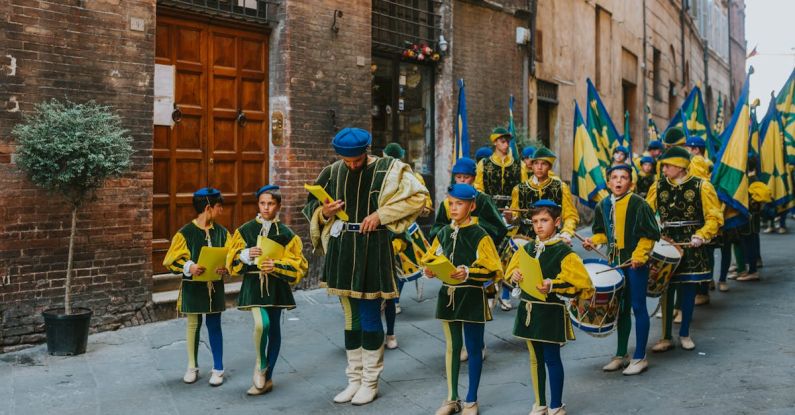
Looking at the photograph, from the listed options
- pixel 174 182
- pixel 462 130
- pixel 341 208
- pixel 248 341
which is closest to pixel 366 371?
pixel 341 208

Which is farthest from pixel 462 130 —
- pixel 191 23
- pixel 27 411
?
pixel 27 411

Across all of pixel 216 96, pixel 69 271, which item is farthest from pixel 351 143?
pixel 216 96

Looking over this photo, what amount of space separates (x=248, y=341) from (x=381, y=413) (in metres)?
2.53

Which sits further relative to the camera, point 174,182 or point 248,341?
point 174,182

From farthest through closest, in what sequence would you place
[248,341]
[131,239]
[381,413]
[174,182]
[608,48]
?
[608,48], [174,182], [131,239], [248,341], [381,413]

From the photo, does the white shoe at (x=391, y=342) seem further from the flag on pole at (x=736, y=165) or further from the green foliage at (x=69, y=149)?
the flag on pole at (x=736, y=165)

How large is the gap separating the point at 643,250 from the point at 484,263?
1.72 m

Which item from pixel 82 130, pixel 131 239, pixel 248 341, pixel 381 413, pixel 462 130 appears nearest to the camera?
pixel 381 413

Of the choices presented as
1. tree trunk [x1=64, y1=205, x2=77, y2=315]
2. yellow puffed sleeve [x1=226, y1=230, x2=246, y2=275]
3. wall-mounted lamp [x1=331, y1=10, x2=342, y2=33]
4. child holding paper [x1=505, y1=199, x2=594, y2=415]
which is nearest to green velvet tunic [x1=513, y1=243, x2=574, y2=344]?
child holding paper [x1=505, y1=199, x2=594, y2=415]

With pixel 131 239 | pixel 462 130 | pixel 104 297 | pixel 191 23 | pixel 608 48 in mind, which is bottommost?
pixel 104 297

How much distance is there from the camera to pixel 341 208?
5688mm

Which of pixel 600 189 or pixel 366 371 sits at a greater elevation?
pixel 600 189

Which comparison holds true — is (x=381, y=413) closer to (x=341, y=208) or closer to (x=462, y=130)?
(x=341, y=208)

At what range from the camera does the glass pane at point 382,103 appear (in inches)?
479
